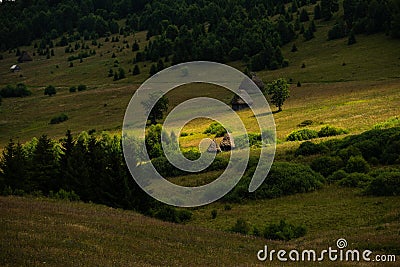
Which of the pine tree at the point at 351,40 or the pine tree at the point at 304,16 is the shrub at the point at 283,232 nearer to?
the pine tree at the point at 351,40

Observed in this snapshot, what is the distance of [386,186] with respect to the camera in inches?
1399

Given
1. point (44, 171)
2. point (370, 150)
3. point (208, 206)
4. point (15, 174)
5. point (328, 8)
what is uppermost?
point (328, 8)

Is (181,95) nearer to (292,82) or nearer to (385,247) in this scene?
(292,82)

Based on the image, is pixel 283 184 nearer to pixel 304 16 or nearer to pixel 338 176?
pixel 338 176

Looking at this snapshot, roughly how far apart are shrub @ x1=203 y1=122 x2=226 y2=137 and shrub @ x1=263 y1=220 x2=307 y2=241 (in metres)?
42.4

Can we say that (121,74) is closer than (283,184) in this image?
No

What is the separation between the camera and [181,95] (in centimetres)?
10969

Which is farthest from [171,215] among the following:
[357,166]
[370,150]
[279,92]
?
[279,92]

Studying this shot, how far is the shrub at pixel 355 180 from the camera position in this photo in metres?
39.8

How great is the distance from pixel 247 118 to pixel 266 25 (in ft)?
235

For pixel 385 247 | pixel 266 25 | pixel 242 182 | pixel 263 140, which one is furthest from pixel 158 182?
pixel 266 25

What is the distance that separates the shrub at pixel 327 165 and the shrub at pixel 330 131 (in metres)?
14.4

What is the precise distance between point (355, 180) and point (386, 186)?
4.74 m

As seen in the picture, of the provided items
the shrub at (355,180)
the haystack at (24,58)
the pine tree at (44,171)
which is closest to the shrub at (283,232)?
the shrub at (355,180)
